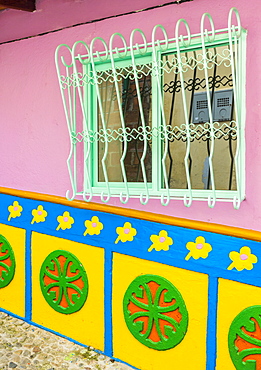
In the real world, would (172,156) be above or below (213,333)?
above

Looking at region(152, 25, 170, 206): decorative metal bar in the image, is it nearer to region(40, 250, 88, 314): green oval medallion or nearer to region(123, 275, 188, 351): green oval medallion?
region(123, 275, 188, 351): green oval medallion

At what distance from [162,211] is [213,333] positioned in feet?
2.55

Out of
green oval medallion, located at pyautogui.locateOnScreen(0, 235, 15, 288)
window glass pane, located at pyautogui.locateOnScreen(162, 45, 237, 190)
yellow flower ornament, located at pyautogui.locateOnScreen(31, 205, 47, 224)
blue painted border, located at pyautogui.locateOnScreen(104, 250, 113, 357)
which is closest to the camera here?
window glass pane, located at pyautogui.locateOnScreen(162, 45, 237, 190)

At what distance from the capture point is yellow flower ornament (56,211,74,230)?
265cm

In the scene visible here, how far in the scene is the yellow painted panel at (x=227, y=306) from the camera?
193cm

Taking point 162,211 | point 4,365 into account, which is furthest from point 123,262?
point 4,365

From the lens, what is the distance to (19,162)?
2.92 metres

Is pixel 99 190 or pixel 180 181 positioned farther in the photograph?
pixel 99 190

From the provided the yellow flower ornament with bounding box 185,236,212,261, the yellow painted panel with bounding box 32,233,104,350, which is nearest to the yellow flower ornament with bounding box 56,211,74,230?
the yellow painted panel with bounding box 32,233,104,350

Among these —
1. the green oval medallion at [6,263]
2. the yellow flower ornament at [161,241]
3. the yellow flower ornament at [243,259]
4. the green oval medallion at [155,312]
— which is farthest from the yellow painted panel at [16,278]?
the yellow flower ornament at [243,259]

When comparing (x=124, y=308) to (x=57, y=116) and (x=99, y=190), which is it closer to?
(x=99, y=190)

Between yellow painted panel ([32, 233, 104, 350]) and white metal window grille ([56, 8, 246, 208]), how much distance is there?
464mm

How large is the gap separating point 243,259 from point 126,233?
790 millimetres

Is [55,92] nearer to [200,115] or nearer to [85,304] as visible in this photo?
[200,115]
